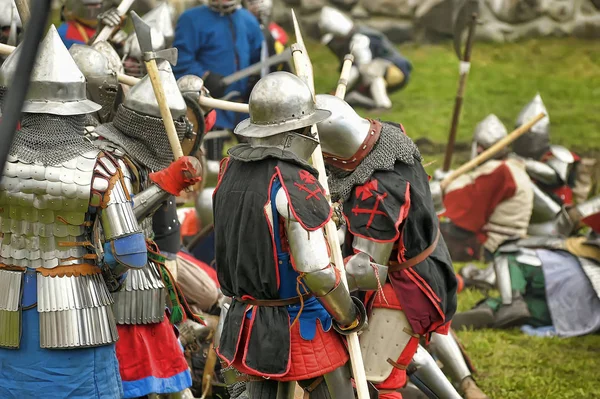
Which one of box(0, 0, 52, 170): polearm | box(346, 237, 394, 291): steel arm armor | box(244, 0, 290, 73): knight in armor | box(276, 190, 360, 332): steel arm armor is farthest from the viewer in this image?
box(244, 0, 290, 73): knight in armor

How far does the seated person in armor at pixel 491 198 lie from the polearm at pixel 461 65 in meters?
0.31

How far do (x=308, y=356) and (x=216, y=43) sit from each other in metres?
5.93

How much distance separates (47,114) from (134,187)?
0.70m

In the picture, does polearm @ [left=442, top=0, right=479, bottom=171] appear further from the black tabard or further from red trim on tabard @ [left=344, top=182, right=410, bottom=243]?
the black tabard

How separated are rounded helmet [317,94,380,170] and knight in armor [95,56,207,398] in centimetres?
59

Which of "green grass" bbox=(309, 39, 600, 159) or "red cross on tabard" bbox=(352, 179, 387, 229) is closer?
"red cross on tabard" bbox=(352, 179, 387, 229)

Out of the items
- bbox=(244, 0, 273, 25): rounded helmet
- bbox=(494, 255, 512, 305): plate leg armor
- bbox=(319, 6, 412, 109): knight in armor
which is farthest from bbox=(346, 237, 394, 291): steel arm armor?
bbox=(319, 6, 412, 109): knight in armor

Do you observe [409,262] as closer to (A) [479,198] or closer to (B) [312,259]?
(B) [312,259]

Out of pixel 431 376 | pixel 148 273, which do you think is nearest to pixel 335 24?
pixel 431 376

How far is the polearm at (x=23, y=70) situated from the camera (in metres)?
2.49

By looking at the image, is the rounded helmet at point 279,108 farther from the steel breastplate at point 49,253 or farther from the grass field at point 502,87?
the grass field at point 502,87

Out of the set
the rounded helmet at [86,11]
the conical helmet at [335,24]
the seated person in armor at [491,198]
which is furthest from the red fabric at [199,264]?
the conical helmet at [335,24]

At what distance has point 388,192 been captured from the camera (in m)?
4.80

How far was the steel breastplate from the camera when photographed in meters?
4.20
